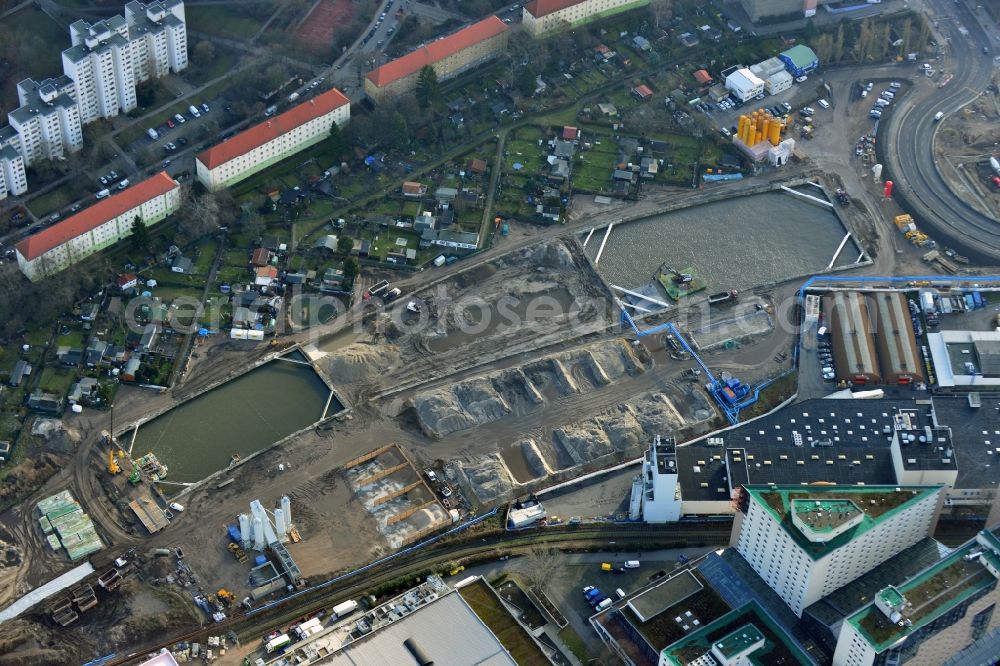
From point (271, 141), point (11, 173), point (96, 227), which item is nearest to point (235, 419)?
point (96, 227)

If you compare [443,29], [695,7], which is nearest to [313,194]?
[443,29]

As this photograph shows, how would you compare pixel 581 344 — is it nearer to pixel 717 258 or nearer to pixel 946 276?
pixel 717 258

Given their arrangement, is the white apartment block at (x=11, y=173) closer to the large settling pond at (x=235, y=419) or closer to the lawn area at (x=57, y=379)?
the lawn area at (x=57, y=379)

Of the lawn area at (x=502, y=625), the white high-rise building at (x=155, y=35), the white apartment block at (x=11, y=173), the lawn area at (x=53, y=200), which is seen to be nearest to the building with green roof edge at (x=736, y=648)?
the lawn area at (x=502, y=625)

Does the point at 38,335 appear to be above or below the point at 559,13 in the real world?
below

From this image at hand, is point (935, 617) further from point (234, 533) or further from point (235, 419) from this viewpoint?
point (235, 419)

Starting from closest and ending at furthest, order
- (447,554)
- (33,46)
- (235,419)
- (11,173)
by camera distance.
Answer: (447,554) → (235,419) → (11,173) → (33,46)
